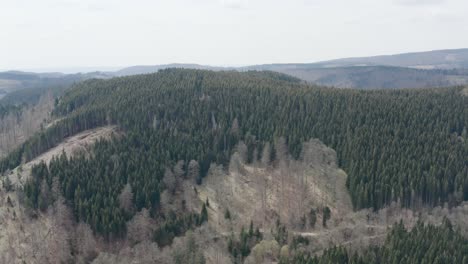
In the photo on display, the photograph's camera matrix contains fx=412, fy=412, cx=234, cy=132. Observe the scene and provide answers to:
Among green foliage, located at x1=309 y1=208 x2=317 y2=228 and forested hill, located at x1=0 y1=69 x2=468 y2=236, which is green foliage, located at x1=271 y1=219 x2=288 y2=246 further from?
forested hill, located at x1=0 y1=69 x2=468 y2=236

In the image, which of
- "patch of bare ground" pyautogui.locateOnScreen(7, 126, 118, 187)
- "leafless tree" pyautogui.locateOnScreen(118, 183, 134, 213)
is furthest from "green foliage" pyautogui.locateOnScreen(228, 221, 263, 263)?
"patch of bare ground" pyautogui.locateOnScreen(7, 126, 118, 187)

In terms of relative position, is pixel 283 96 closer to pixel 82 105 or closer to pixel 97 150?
pixel 97 150

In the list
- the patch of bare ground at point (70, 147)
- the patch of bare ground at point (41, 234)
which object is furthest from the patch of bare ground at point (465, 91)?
the patch of bare ground at point (41, 234)

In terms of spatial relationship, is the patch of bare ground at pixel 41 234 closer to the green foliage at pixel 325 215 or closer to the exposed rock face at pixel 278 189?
the exposed rock face at pixel 278 189

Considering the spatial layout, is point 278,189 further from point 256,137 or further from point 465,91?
point 465,91

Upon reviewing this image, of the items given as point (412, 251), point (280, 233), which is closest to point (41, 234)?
point (280, 233)

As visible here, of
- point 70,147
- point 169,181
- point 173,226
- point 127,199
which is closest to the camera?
point 173,226
